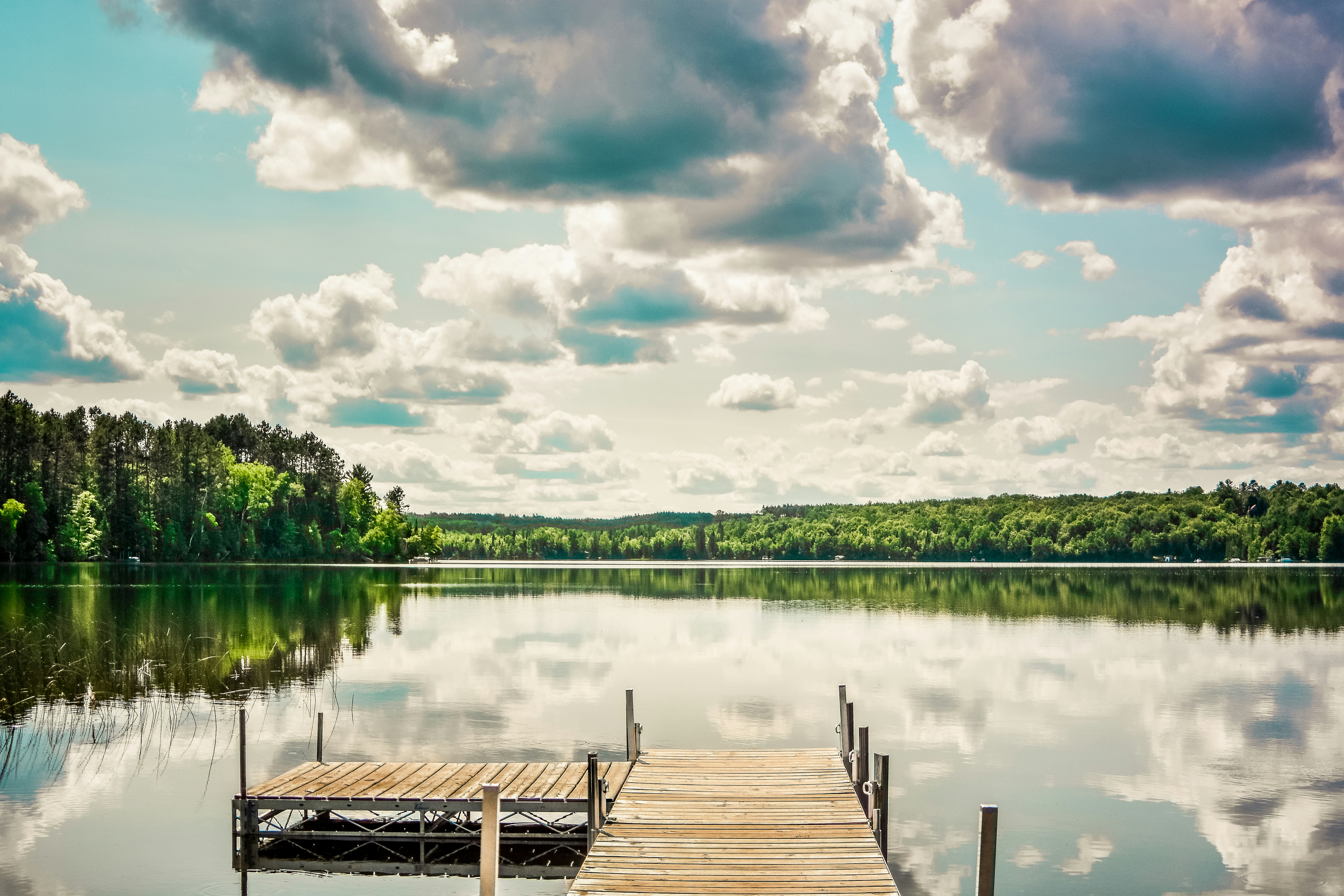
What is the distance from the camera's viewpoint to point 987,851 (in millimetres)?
12797

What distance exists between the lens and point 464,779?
66.8 feet

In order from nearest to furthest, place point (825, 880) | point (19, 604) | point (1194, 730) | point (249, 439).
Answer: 1. point (825, 880)
2. point (1194, 730)
3. point (19, 604)
4. point (249, 439)

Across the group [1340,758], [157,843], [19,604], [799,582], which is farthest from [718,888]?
[799,582]

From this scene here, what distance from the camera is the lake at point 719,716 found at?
814 inches

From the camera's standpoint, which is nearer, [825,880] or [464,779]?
[825,880]

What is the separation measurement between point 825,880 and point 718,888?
1495mm

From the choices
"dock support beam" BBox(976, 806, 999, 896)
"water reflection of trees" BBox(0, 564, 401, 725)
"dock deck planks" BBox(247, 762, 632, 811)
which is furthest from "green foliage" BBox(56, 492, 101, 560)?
"dock support beam" BBox(976, 806, 999, 896)

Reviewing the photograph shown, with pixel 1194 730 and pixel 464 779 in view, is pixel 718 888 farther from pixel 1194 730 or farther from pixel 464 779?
pixel 1194 730

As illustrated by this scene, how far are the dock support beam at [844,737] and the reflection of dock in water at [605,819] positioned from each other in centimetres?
6

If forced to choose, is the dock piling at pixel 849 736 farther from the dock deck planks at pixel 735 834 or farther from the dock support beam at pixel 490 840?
the dock support beam at pixel 490 840

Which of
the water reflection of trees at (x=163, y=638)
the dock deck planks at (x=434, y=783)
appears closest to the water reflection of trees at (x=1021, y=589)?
the water reflection of trees at (x=163, y=638)

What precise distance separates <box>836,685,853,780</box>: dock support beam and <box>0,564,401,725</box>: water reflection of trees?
21971 mm

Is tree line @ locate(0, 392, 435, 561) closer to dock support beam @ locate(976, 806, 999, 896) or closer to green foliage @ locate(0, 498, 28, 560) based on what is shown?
green foliage @ locate(0, 498, 28, 560)

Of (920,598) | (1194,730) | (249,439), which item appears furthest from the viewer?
(249,439)
